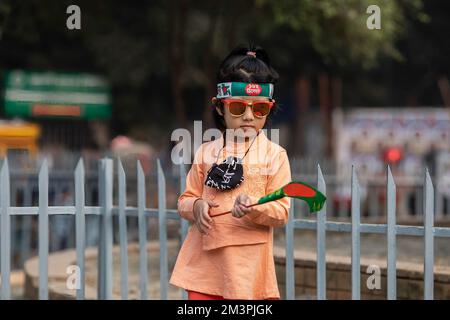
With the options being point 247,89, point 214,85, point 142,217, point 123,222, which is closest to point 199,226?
point 247,89

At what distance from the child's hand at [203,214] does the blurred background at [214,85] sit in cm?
659

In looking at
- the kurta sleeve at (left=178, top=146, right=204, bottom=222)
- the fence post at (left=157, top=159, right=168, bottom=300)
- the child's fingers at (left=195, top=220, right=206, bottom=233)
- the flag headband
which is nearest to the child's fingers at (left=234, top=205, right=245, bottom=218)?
the child's fingers at (left=195, top=220, right=206, bottom=233)

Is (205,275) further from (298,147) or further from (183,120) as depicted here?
(298,147)

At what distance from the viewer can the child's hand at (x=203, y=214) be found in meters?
3.85

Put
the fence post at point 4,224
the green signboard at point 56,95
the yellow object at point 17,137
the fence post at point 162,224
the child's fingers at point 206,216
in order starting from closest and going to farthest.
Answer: the child's fingers at point 206,216
the fence post at point 4,224
the fence post at point 162,224
the yellow object at point 17,137
the green signboard at point 56,95

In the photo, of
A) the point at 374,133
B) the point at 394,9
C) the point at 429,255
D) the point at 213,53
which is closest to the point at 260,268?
the point at 429,255

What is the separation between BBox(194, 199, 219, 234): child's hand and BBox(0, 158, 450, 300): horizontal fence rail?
2.87ft

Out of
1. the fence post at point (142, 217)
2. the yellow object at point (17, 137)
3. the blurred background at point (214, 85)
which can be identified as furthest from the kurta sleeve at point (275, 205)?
the yellow object at point (17, 137)

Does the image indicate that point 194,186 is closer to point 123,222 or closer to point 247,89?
point 247,89

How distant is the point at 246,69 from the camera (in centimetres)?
400

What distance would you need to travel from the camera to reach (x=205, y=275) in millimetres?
3961

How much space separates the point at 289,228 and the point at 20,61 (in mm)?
21767

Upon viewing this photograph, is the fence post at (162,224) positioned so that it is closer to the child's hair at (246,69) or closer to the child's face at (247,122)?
the child's hair at (246,69)

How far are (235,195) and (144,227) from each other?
5.46 ft
